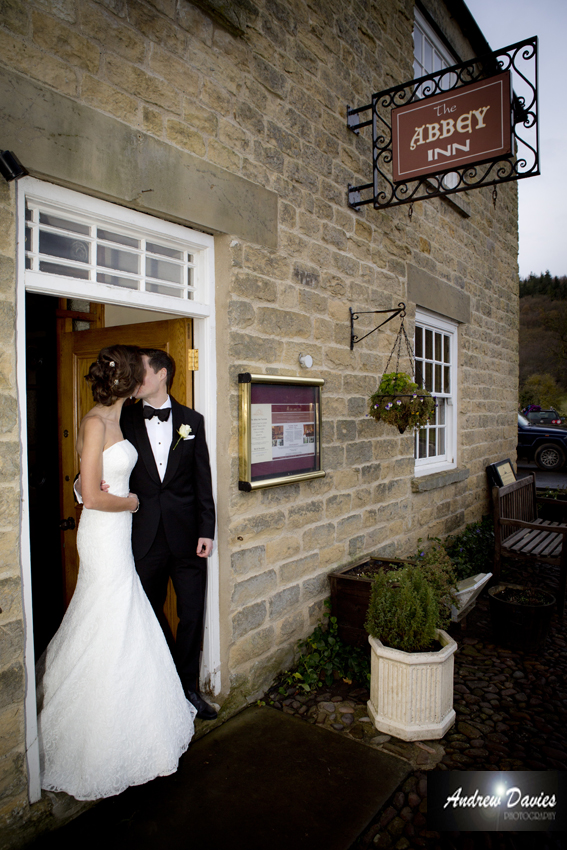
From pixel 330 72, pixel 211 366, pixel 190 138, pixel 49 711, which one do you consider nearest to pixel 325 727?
pixel 49 711

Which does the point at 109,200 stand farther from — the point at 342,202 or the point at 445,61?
the point at 445,61

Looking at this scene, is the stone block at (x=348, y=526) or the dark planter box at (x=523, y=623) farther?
the stone block at (x=348, y=526)

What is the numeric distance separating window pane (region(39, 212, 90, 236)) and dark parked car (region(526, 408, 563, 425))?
1847 centimetres

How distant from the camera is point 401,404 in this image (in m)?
4.23

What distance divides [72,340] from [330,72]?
275 cm

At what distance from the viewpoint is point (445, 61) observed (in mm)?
6664

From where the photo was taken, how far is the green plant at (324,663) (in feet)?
11.8

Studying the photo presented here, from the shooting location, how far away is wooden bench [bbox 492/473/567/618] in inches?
199

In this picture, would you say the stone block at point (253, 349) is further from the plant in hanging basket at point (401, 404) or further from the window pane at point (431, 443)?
the window pane at point (431, 443)

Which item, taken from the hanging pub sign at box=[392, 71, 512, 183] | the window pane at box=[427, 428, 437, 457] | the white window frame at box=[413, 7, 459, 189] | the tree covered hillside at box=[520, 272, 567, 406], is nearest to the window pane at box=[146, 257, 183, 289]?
the hanging pub sign at box=[392, 71, 512, 183]

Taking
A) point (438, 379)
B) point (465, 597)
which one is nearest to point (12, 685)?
point (465, 597)

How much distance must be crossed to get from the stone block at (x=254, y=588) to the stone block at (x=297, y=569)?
4.2 inches

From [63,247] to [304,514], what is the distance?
2263mm

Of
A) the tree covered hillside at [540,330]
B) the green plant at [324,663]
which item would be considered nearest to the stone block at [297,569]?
the green plant at [324,663]
